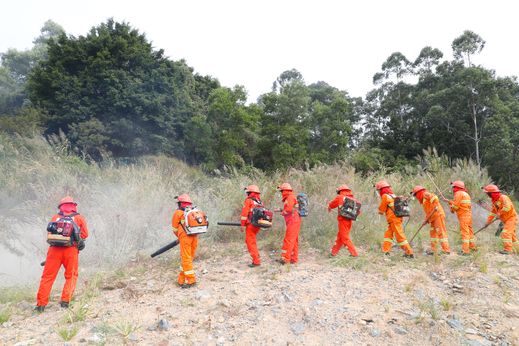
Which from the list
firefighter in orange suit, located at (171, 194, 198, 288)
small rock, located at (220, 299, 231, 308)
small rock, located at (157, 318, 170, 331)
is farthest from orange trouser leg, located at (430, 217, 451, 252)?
small rock, located at (157, 318, 170, 331)

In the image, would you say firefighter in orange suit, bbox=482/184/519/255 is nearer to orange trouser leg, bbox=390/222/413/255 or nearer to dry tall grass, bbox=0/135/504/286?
dry tall grass, bbox=0/135/504/286

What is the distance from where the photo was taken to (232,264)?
6898mm

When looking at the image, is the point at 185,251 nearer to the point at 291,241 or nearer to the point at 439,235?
the point at 291,241

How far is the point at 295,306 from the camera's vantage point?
5.04 meters

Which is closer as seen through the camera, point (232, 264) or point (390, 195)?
point (232, 264)

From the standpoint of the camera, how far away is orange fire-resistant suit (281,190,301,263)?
675cm

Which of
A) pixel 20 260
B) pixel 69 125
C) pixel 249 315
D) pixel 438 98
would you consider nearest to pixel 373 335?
pixel 249 315

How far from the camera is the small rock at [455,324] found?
441 centimetres

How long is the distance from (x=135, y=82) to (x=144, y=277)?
16.8m

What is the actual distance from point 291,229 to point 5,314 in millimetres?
4425

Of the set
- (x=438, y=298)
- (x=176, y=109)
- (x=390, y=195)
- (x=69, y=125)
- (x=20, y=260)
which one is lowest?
(x=20, y=260)

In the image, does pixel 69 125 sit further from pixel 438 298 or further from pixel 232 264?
pixel 438 298

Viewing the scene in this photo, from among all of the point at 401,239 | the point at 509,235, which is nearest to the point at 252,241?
the point at 401,239

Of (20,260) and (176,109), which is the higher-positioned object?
(176,109)
